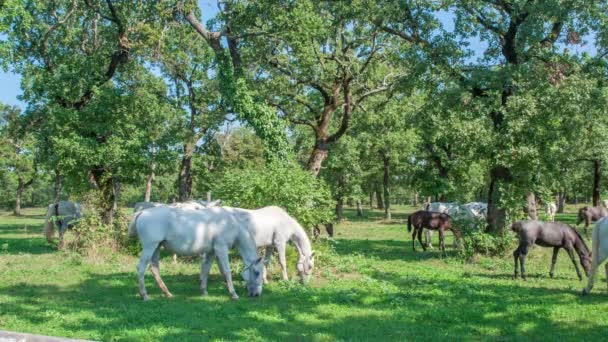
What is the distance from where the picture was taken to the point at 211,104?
3306cm

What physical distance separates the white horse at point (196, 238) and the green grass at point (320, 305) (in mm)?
480

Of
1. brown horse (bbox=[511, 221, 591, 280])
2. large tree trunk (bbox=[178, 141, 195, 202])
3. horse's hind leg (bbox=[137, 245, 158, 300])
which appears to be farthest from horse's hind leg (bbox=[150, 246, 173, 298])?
large tree trunk (bbox=[178, 141, 195, 202])

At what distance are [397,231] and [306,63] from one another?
14.7 m

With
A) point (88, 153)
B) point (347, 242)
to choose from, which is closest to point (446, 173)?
point (347, 242)

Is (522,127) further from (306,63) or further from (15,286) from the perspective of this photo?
(15,286)

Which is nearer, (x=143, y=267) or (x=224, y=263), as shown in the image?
(x=143, y=267)

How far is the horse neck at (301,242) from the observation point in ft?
45.3

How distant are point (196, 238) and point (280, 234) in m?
2.37

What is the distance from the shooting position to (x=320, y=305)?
35.9ft

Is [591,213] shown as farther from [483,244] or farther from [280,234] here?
[280,234]

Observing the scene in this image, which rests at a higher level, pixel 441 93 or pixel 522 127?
pixel 441 93

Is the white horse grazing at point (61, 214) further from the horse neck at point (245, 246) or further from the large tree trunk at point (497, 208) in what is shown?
the large tree trunk at point (497, 208)

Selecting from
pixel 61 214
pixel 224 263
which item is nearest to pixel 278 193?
pixel 224 263

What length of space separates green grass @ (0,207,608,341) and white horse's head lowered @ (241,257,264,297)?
0.78ft
